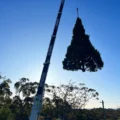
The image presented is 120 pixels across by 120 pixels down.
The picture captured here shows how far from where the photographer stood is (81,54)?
13.6 meters

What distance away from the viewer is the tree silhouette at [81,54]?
1340cm

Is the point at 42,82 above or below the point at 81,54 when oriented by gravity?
below

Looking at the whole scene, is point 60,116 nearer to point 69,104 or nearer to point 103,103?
point 69,104

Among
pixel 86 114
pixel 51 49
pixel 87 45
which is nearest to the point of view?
pixel 87 45

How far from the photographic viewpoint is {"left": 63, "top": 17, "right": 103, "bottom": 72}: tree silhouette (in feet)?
44.0

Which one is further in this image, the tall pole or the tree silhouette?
the tree silhouette

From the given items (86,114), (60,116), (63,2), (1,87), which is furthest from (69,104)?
(63,2)

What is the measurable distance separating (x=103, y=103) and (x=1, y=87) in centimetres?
2835

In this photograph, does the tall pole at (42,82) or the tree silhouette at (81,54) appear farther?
the tree silhouette at (81,54)

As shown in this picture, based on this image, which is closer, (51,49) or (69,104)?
(51,49)

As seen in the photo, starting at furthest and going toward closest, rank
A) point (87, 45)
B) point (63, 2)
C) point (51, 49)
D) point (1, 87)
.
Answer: point (1, 87) → point (63, 2) → point (51, 49) → point (87, 45)

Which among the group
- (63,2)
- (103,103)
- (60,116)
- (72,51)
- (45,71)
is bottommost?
(45,71)

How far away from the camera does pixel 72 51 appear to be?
13.4 metres

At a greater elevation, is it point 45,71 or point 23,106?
point 23,106
